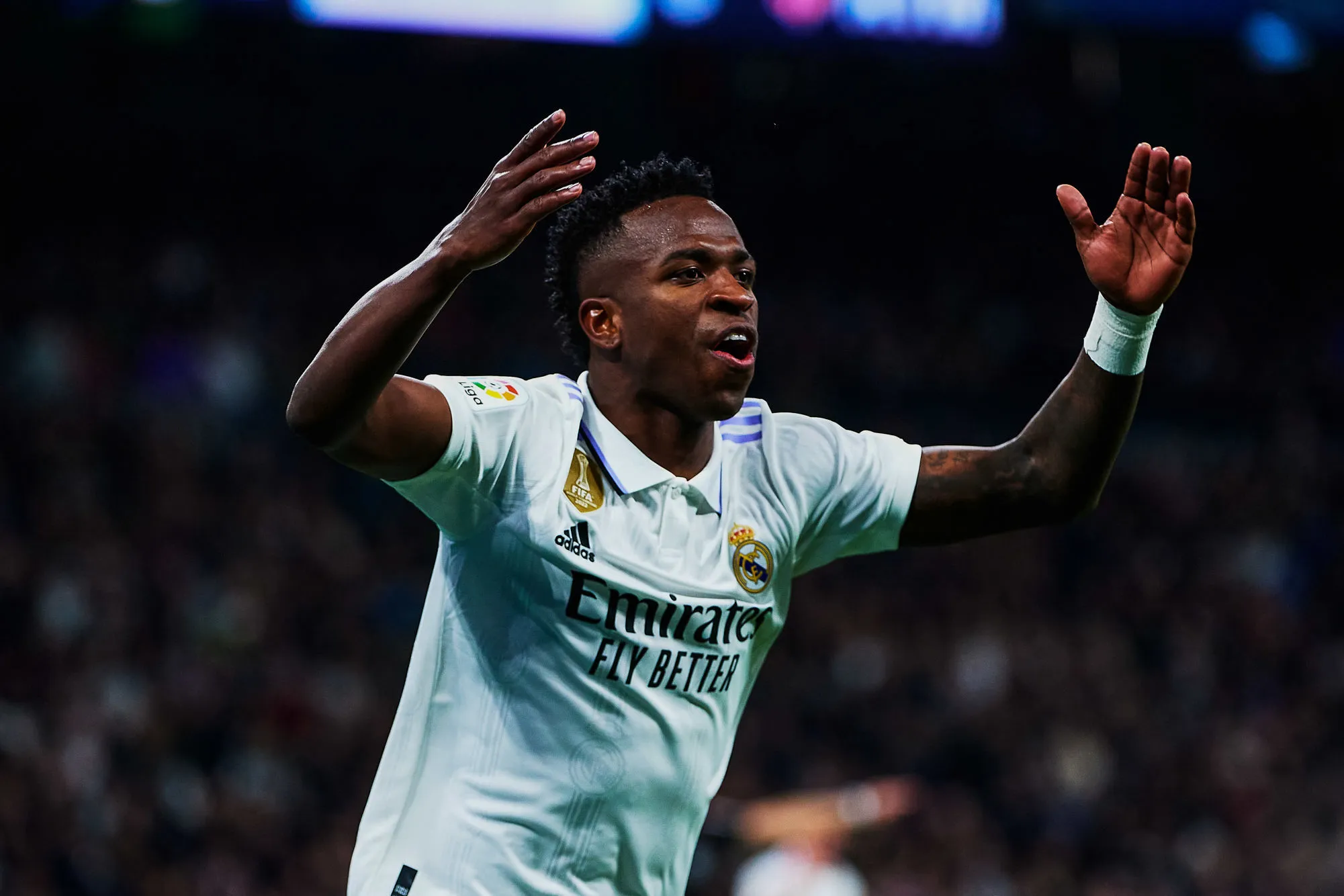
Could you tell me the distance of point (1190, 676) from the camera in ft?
42.3

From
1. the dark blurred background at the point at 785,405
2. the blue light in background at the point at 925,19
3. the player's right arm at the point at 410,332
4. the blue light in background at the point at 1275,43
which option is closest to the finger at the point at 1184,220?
the player's right arm at the point at 410,332

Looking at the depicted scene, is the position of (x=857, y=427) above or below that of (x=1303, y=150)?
below

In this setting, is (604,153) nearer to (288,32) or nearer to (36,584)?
(288,32)

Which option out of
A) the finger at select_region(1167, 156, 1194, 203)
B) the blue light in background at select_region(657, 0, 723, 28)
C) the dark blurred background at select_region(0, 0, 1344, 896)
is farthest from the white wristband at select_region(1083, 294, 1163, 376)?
the blue light in background at select_region(657, 0, 723, 28)

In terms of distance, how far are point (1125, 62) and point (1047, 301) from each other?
110 inches

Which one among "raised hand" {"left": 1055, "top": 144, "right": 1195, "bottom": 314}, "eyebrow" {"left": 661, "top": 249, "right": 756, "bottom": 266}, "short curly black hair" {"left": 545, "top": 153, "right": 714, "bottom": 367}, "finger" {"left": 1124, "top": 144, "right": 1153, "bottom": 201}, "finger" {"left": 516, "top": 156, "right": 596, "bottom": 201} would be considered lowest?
"finger" {"left": 516, "top": 156, "right": 596, "bottom": 201}

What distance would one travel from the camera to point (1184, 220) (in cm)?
342

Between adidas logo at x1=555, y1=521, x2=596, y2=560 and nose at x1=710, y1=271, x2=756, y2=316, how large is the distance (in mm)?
583

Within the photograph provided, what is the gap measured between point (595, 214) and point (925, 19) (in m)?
9.42

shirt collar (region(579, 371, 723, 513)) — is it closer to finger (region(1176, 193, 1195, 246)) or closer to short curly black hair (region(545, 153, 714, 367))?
short curly black hair (region(545, 153, 714, 367))

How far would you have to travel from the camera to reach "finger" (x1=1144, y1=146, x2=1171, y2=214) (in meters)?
3.46

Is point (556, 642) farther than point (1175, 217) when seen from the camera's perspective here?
No

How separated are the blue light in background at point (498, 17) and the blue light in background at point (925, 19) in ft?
5.68

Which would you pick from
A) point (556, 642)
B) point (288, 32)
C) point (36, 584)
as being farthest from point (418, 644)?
point (288, 32)
